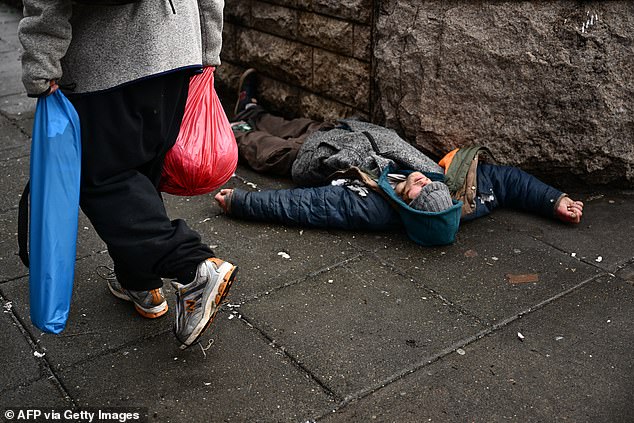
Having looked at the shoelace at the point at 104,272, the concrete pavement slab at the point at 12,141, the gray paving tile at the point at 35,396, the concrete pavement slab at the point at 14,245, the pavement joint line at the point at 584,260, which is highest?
the pavement joint line at the point at 584,260

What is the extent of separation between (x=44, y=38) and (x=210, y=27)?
0.63 metres

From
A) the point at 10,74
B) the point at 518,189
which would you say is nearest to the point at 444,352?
the point at 518,189

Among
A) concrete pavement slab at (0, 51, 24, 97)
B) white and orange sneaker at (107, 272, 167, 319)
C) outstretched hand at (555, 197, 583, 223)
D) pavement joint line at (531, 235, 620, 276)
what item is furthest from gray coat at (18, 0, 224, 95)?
concrete pavement slab at (0, 51, 24, 97)

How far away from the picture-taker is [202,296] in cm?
263

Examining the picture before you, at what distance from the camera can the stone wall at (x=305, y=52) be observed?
4.54 m

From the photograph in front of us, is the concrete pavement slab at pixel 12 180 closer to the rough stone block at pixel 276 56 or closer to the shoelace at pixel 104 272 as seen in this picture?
the shoelace at pixel 104 272

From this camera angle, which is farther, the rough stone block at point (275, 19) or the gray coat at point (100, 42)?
the rough stone block at point (275, 19)

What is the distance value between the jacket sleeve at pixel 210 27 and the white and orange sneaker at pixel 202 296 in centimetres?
73

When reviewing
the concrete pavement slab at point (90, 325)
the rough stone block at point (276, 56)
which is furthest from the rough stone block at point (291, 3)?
the concrete pavement slab at point (90, 325)

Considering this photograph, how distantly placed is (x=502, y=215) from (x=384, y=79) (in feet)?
3.47

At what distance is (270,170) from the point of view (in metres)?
4.46

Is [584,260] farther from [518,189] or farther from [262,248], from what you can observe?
[262,248]

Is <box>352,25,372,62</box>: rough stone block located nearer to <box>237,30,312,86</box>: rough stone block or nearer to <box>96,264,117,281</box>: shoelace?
<box>237,30,312,86</box>: rough stone block

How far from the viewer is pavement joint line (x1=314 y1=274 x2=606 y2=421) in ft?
8.50
